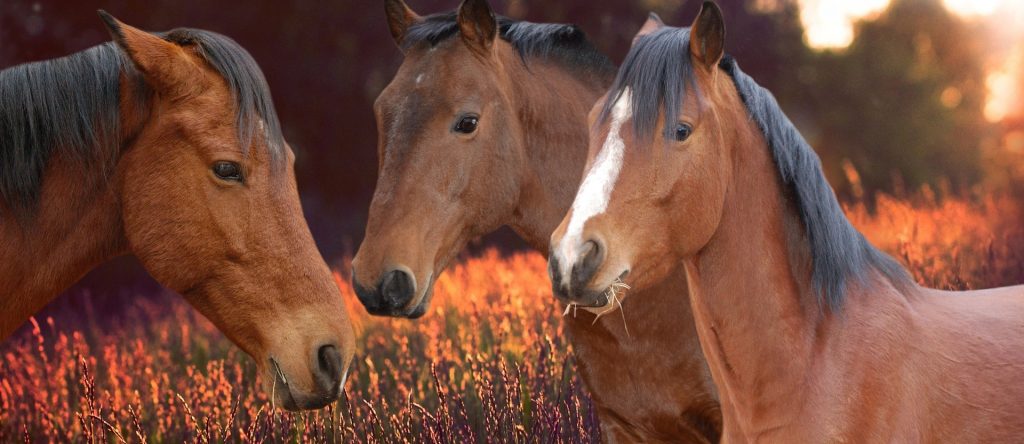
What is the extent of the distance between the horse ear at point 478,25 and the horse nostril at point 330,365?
1699 mm

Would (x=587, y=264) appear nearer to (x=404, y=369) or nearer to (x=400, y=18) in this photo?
(x=400, y=18)

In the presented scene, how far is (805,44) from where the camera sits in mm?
14719

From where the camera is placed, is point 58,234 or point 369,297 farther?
point 369,297

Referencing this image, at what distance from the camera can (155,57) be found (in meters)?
3.31

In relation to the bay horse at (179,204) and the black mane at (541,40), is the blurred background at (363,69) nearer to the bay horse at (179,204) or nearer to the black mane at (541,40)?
the black mane at (541,40)

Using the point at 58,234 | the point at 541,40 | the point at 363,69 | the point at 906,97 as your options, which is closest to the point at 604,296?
the point at 58,234

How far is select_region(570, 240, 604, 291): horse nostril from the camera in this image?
2910mm

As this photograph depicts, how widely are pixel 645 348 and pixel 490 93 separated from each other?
132 centimetres

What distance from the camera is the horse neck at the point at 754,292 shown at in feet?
10.5

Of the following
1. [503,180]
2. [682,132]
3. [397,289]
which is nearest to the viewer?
[682,132]

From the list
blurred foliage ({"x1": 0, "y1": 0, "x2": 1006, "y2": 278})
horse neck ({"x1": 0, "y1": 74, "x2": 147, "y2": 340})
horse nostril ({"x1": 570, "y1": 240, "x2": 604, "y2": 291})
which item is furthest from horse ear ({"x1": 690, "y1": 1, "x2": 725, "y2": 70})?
blurred foliage ({"x1": 0, "y1": 0, "x2": 1006, "y2": 278})

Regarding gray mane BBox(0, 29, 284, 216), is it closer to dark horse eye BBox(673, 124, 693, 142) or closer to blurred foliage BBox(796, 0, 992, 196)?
dark horse eye BBox(673, 124, 693, 142)

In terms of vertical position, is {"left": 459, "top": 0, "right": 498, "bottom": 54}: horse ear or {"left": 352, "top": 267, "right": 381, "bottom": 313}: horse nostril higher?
{"left": 459, "top": 0, "right": 498, "bottom": 54}: horse ear

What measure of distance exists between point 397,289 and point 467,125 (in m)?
0.82
